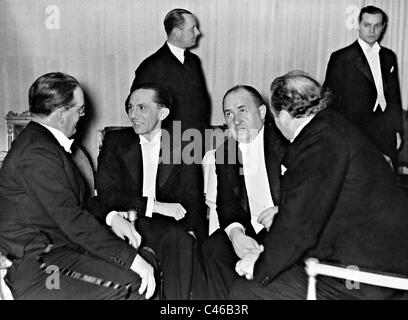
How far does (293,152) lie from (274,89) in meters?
0.21

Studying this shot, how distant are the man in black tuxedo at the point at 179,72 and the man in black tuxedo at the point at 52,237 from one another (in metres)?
1.45

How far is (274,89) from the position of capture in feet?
4.88

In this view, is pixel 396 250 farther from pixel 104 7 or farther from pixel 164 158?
pixel 104 7

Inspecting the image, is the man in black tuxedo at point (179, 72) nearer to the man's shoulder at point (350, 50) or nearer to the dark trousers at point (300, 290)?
the man's shoulder at point (350, 50)

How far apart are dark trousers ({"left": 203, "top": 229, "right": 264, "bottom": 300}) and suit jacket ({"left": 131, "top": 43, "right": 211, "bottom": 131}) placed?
46.0 inches

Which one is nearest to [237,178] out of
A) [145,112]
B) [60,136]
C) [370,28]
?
[145,112]

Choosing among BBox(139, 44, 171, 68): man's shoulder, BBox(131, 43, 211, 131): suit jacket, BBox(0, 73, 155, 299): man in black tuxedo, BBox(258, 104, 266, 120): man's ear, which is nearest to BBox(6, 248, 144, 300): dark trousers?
BBox(0, 73, 155, 299): man in black tuxedo

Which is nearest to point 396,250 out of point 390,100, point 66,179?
point 66,179

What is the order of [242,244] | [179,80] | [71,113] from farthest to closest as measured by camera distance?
1. [179,80]
2. [242,244]
3. [71,113]

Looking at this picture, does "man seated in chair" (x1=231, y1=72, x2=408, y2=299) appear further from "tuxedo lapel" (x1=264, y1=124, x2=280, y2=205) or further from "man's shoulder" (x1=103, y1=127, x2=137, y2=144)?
"man's shoulder" (x1=103, y1=127, x2=137, y2=144)

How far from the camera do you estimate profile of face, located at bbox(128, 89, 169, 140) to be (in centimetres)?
211

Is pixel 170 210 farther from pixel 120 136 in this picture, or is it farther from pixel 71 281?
pixel 71 281

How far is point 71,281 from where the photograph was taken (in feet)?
4.75

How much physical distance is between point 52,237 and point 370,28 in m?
2.51
